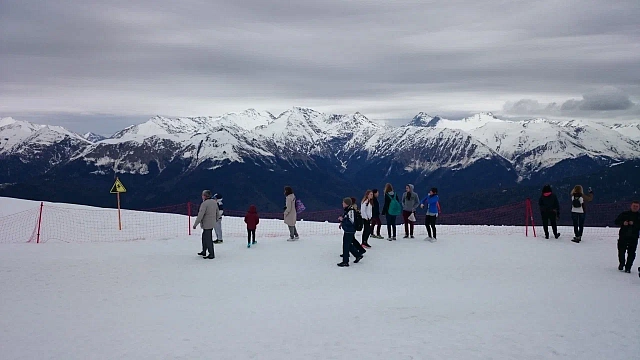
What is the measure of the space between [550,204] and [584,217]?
1313 mm

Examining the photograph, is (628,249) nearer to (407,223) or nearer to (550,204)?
(550,204)

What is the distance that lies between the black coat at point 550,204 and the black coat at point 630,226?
4785 mm

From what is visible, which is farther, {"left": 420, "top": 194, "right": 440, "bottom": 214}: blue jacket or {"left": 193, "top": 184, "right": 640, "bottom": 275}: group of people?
{"left": 420, "top": 194, "right": 440, "bottom": 214}: blue jacket

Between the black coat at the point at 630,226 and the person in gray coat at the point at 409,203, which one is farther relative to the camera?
the person in gray coat at the point at 409,203

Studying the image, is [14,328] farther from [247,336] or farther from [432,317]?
[432,317]

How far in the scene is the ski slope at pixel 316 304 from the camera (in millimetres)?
9078

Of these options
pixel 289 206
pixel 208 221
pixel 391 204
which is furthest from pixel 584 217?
pixel 208 221

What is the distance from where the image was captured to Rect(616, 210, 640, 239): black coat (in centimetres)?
1454

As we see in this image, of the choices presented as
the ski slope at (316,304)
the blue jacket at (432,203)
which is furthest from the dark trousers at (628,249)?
the blue jacket at (432,203)

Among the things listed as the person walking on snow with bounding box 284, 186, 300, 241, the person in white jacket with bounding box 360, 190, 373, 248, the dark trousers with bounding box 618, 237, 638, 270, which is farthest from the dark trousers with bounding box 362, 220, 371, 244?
the dark trousers with bounding box 618, 237, 638, 270

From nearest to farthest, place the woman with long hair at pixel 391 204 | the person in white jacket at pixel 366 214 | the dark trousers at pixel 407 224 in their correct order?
the person in white jacket at pixel 366 214 → the woman with long hair at pixel 391 204 → the dark trousers at pixel 407 224

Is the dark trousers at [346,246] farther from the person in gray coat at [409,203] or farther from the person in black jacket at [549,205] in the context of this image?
the person in black jacket at [549,205]

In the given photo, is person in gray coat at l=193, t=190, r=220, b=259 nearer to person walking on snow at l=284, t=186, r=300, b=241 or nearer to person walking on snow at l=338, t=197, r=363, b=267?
person walking on snow at l=284, t=186, r=300, b=241

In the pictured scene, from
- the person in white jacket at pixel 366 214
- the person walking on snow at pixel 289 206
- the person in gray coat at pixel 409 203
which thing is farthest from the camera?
the person in gray coat at pixel 409 203
